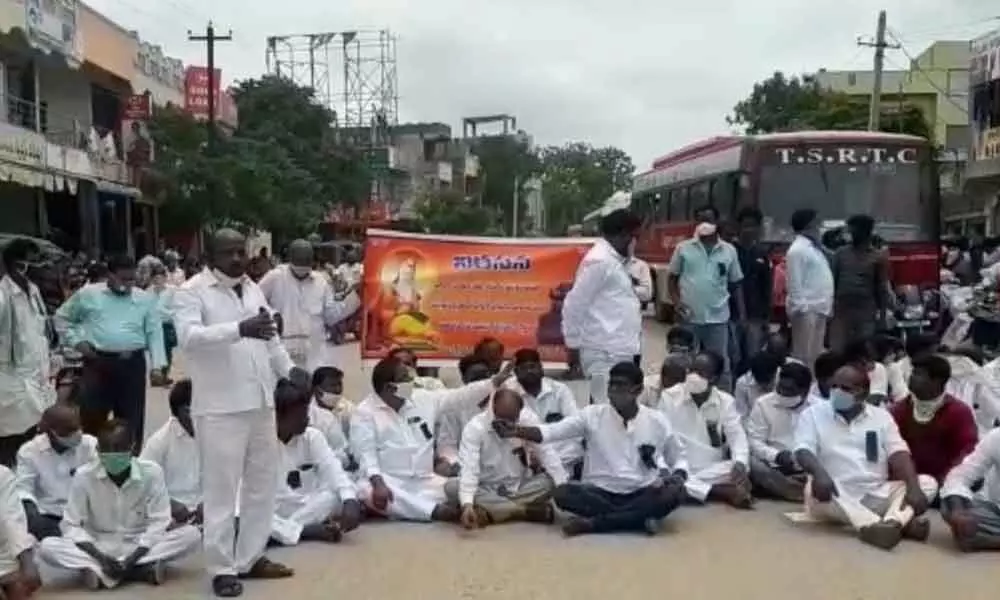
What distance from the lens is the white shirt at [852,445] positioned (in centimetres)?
819

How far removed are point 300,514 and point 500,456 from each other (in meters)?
1.35

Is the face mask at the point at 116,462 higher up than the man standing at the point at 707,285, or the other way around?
the man standing at the point at 707,285

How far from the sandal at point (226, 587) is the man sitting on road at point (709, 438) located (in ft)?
10.8

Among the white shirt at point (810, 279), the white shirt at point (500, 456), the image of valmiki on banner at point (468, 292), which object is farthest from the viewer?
the image of valmiki on banner at point (468, 292)

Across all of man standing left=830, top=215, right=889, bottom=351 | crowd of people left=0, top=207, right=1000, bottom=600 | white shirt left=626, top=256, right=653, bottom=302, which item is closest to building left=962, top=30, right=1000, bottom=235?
A: man standing left=830, top=215, right=889, bottom=351

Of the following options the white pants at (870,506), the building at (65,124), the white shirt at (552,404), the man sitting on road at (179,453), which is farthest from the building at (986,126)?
the man sitting on road at (179,453)

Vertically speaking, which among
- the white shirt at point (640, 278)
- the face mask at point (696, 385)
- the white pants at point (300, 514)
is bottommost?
the white pants at point (300, 514)

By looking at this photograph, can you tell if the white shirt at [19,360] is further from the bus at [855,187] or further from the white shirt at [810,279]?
the bus at [855,187]

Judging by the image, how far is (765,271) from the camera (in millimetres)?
11805

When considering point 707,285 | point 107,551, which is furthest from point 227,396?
point 707,285

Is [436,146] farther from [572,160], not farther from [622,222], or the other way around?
[622,222]

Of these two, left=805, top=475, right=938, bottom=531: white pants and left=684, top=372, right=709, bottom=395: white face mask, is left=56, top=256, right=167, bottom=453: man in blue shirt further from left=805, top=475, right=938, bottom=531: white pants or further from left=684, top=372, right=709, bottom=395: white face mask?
left=805, top=475, right=938, bottom=531: white pants

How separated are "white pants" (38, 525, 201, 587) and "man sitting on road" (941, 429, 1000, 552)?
4051 millimetres

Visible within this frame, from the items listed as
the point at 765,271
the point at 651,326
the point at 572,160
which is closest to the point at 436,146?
the point at 572,160
